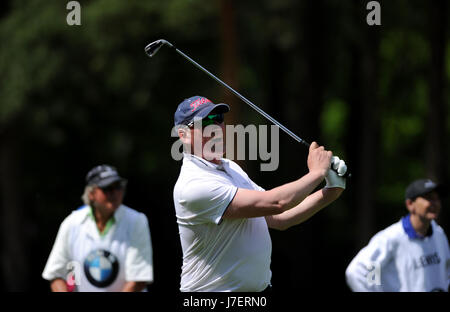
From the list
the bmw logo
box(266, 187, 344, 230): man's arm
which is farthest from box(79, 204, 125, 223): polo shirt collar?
box(266, 187, 344, 230): man's arm

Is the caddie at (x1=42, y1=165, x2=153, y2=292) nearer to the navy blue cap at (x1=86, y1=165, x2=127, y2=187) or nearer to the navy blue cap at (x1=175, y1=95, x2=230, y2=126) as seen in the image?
the navy blue cap at (x1=86, y1=165, x2=127, y2=187)

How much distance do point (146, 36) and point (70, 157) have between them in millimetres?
6452

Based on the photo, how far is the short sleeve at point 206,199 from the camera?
4.71 metres

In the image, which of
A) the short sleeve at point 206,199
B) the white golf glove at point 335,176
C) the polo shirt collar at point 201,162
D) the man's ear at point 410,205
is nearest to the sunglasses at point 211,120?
the polo shirt collar at point 201,162

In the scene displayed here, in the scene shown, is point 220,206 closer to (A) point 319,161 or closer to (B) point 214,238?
(B) point 214,238

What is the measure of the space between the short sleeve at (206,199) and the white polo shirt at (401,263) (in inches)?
119

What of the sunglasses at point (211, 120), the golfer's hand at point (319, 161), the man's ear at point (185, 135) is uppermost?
the sunglasses at point (211, 120)

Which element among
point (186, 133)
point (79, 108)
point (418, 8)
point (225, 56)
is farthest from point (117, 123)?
point (186, 133)

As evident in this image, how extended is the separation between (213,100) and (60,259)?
1390 centimetres

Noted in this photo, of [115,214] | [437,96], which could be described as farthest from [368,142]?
[115,214]

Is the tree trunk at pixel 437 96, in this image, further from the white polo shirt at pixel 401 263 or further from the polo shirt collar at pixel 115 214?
the polo shirt collar at pixel 115 214

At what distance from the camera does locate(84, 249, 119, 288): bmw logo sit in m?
7.20

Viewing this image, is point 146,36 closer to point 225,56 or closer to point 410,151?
point 225,56

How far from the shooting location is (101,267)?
7.25 metres
